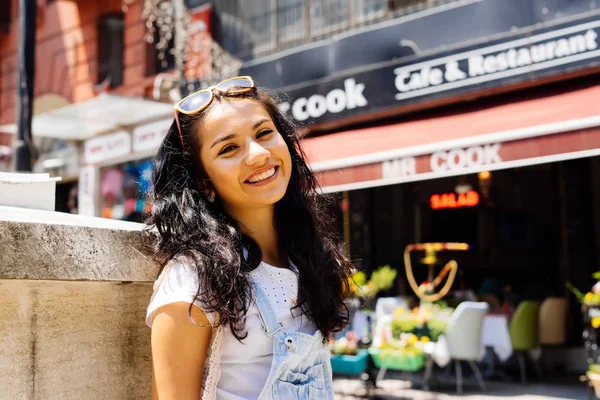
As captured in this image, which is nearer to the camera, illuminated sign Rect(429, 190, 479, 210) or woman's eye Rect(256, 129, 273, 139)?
woman's eye Rect(256, 129, 273, 139)

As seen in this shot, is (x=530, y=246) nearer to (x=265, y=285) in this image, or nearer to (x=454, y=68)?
(x=454, y=68)

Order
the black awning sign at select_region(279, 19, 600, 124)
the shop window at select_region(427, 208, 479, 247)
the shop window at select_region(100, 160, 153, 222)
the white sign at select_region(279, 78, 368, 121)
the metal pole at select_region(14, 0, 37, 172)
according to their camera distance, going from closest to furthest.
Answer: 1. the metal pole at select_region(14, 0, 37, 172)
2. the black awning sign at select_region(279, 19, 600, 124)
3. the white sign at select_region(279, 78, 368, 121)
4. the shop window at select_region(100, 160, 153, 222)
5. the shop window at select_region(427, 208, 479, 247)

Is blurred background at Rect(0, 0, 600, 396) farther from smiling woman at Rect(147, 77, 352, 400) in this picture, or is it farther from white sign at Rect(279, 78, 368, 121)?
smiling woman at Rect(147, 77, 352, 400)

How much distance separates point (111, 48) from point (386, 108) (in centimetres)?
740

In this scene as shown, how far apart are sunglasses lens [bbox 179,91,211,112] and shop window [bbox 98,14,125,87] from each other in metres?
11.9

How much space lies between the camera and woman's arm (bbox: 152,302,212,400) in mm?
1400

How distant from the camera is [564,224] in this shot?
10797 mm

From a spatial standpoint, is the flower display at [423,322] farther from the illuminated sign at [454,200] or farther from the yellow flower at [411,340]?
the illuminated sign at [454,200]

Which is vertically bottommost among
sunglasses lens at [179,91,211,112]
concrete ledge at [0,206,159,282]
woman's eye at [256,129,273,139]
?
concrete ledge at [0,206,159,282]

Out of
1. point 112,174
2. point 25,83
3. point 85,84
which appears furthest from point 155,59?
point 25,83

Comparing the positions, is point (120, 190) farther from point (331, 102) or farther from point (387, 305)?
point (387, 305)

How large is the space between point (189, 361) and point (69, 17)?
1389 cm

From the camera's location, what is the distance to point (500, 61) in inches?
274

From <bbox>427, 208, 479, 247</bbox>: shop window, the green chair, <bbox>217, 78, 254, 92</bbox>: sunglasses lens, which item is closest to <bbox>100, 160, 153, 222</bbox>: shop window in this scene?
<bbox>427, 208, 479, 247</bbox>: shop window
